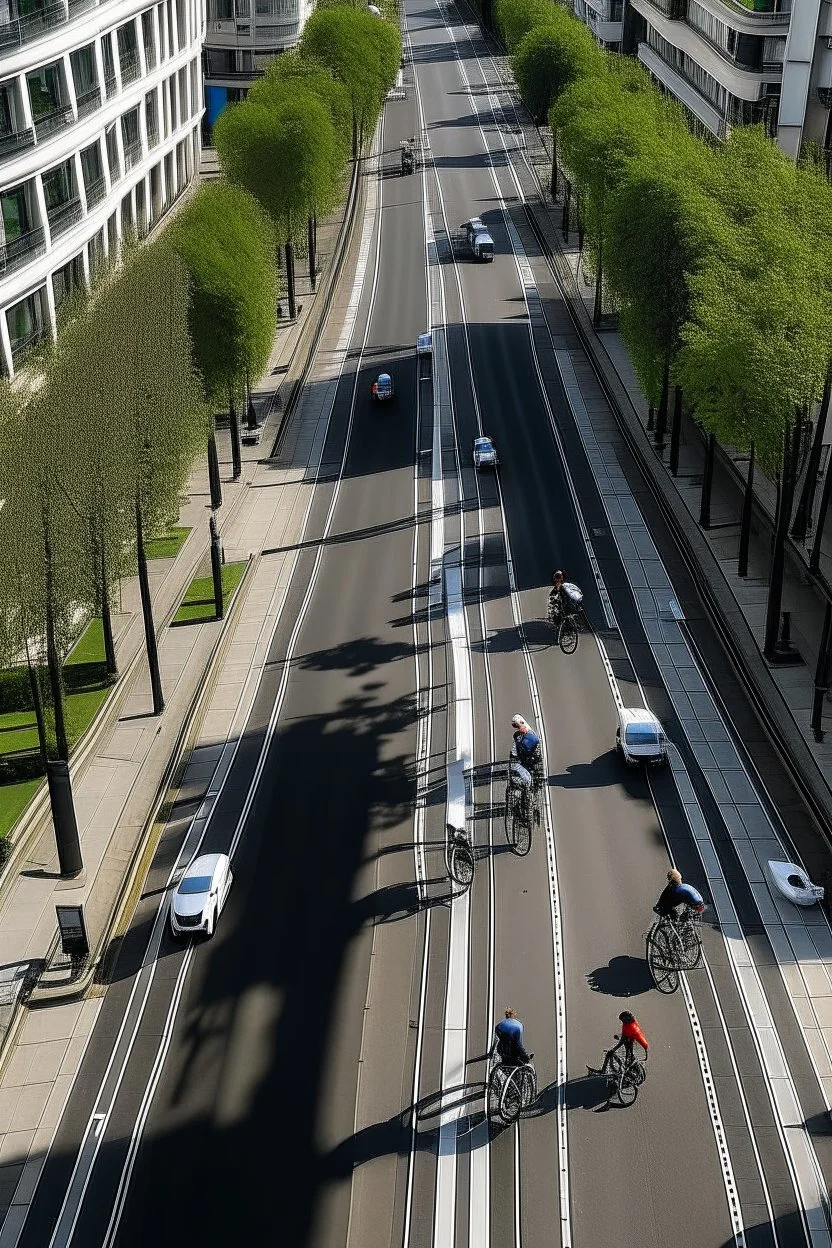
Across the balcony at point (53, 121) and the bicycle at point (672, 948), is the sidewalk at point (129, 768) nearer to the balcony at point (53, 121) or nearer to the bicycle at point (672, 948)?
the bicycle at point (672, 948)

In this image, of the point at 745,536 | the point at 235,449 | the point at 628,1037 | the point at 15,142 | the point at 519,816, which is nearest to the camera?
the point at 628,1037

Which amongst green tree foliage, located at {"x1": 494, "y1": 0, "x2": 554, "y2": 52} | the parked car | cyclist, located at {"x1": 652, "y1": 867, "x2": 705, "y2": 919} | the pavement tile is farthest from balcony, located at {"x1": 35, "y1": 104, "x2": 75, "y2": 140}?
green tree foliage, located at {"x1": 494, "y1": 0, "x2": 554, "y2": 52}

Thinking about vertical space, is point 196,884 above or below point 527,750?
below

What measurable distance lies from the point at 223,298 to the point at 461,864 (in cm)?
3201

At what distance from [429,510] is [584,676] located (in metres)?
17.8

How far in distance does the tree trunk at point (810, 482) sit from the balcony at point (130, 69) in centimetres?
4898

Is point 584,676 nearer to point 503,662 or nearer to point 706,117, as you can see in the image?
point 503,662

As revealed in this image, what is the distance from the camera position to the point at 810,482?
181ft

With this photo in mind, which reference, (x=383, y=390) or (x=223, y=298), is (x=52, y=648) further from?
(x=383, y=390)

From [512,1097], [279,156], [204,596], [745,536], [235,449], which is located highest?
[279,156]

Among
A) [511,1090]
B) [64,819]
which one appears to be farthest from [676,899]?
[64,819]

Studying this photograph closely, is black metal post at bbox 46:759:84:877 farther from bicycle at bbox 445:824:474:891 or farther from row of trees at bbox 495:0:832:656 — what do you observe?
row of trees at bbox 495:0:832:656

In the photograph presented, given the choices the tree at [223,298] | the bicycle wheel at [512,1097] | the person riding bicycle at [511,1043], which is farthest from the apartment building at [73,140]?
the bicycle wheel at [512,1097]

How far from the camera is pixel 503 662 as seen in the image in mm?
49844
